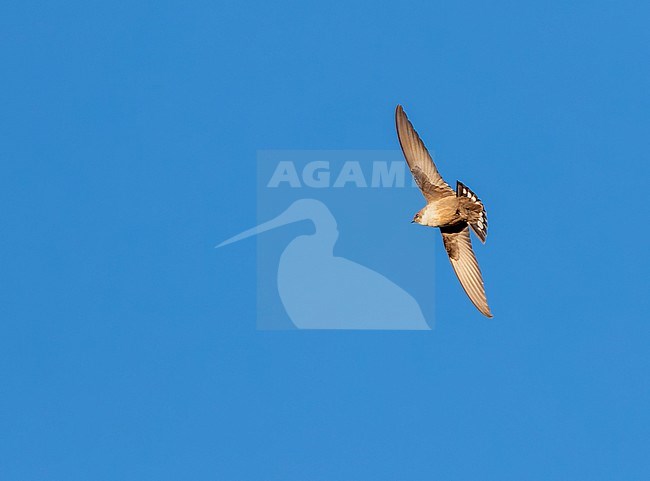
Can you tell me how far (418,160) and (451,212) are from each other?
0.68 feet

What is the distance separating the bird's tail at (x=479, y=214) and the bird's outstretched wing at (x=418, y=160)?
12cm

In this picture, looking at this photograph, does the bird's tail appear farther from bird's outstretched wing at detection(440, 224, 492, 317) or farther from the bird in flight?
bird's outstretched wing at detection(440, 224, 492, 317)

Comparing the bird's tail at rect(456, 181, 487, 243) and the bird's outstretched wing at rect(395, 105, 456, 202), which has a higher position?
the bird's outstretched wing at rect(395, 105, 456, 202)

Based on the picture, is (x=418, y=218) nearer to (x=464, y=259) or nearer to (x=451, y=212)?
(x=451, y=212)

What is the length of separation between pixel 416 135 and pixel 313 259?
95 cm

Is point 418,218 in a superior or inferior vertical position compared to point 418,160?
inferior

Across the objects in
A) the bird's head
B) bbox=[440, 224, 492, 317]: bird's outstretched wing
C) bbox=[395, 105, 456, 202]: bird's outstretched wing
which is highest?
bbox=[395, 105, 456, 202]: bird's outstretched wing

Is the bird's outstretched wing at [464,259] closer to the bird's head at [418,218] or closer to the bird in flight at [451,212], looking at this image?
the bird in flight at [451,212]

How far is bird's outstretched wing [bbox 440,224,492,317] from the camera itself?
3424 mm

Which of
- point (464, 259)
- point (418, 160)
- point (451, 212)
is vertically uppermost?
point (418, 160)

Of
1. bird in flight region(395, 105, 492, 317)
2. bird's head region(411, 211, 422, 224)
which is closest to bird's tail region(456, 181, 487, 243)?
bird in flight region(395, 105, 492, 317)

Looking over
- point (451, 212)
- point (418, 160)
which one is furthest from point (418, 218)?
point (418, 160)

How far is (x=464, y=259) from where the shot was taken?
3.47m

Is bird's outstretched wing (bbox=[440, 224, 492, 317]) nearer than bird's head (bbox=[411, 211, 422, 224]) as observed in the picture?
No
